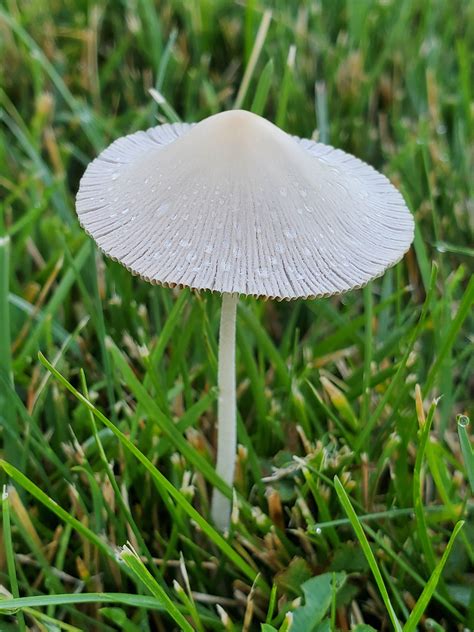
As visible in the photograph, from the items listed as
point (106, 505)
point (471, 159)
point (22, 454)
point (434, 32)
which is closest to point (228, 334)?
point (106, 505)

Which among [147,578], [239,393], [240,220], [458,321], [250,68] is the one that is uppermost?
[250,68]

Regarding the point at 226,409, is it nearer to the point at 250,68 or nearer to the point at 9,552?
the point at 9,552

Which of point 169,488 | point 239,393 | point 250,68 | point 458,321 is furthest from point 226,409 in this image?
point 250,68

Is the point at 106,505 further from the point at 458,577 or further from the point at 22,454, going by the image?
the point at 458,577

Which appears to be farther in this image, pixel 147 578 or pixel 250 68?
Answer: pixel 250 68

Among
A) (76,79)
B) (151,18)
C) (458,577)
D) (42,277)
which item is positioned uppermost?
(151,18)

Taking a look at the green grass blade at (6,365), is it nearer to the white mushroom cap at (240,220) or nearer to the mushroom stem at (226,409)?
the white mushroom cap at (240,220)

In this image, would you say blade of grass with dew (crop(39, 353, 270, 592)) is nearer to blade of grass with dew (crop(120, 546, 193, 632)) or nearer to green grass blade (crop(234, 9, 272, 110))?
blade of grass with dew (crop(120, 546, 193, 632))
